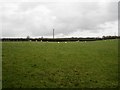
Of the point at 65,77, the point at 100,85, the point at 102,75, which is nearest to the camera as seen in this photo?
the point at 100,85

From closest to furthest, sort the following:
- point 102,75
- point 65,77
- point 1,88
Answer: point 1,88 → point 65,77 → point 102,75

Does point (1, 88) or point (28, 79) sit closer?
point (1, 88)

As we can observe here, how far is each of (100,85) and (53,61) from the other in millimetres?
10784

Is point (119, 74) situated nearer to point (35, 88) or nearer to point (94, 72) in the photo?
point (94, 72)

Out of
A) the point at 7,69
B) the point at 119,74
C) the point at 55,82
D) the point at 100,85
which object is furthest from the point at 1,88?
the point at 119,74

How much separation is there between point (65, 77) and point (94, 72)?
163 inches

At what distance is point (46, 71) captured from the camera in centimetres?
2534

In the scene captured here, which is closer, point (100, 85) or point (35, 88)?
point (35, 88)

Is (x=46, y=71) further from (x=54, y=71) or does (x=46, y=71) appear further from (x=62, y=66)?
(x=62, y=66)

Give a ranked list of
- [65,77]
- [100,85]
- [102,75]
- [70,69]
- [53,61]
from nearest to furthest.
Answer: [100,85], [65,77], [102,75], [70,69], [53,61]

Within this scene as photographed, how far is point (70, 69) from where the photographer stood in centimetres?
2689

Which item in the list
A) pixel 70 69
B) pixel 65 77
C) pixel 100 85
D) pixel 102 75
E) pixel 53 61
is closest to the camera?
pixel 100 85

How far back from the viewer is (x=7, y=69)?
25.3 metres

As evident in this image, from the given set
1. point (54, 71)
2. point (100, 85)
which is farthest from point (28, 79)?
point (100, 85)
